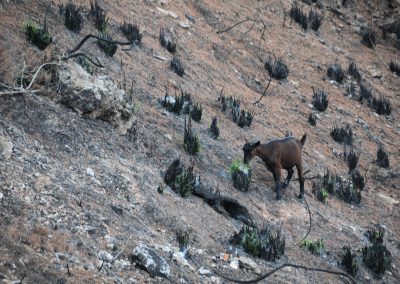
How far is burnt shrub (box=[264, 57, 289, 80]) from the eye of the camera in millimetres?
15047

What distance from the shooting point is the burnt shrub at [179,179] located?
25.9ft

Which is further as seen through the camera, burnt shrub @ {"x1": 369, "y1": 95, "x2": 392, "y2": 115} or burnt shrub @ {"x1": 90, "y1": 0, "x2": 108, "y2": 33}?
burnt shrub @ {"x1": 369, "y1": 95, "x2": 392, "y2": 115}

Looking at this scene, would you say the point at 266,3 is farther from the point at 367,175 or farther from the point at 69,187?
the point at 69,187

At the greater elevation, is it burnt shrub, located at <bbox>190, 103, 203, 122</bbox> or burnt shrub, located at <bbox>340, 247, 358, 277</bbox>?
burnt shrub, located at <bbox>190, 103, 203, 122</bbox>

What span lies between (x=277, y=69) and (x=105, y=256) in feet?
34.4

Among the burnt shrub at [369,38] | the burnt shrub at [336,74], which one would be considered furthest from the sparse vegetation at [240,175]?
the burnt shrub at [369,38]

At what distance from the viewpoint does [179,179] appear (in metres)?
7.92

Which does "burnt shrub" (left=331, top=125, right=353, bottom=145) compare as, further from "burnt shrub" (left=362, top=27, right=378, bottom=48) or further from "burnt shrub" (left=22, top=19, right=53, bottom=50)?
"burnt shrub" (left=22, top=19, right=53, bottom=50)

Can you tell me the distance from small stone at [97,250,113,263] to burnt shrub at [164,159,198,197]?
2467mm

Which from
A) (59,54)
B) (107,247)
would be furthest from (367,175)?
(107,247)

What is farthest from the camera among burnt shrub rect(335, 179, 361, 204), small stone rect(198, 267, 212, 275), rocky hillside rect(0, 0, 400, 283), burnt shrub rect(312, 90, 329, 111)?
burnt shrub rect(312, 90, 329, 111)

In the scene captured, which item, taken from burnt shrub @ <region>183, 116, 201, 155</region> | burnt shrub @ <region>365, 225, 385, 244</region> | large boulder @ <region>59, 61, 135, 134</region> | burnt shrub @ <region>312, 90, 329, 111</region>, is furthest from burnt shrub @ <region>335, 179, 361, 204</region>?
large boulder @ <region>59, 61, 135, 134</region>

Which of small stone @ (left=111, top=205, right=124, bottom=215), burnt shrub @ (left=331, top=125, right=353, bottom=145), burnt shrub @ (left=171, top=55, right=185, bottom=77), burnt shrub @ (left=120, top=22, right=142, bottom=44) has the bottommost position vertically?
burnt shrub @ (left=331, top=125, right=353, bottom=145)

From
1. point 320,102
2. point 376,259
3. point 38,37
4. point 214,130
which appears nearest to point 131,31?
point 214,130
